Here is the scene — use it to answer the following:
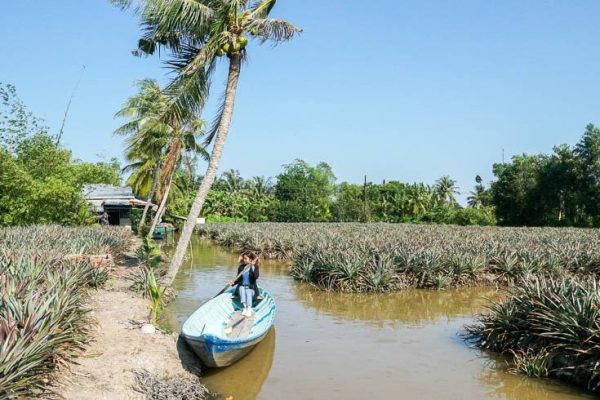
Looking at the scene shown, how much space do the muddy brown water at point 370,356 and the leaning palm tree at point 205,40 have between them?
421 centimetres

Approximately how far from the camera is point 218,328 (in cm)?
873

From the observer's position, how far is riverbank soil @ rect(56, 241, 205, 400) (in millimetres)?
6570

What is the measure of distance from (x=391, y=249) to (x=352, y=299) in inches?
151

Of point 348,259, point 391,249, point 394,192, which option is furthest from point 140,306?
point 394,192

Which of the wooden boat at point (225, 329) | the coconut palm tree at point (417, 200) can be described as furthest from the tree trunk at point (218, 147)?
the coconut palm tree at point (417, 200)

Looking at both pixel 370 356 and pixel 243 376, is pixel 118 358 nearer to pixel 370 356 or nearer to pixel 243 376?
pixel 243 376

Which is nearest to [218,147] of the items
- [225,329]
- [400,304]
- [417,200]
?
[225,329]

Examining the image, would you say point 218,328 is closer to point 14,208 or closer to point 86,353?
point 86,353

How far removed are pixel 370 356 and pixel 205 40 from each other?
9057 mm

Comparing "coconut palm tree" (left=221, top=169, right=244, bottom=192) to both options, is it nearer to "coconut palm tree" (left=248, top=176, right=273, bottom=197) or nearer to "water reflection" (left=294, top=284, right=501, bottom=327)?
"coconut palm tree" (left=248, top=176, right=273, bottom=197)

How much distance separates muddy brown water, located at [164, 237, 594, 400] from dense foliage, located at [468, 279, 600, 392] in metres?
0.25

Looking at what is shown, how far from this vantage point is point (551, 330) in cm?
817

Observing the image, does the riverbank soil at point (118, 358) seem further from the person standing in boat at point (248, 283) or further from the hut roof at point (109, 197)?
the hut roof at point (109, 197)

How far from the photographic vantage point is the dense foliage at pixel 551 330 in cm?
751
